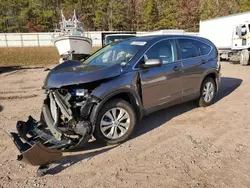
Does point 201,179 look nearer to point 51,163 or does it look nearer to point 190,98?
point 51,163

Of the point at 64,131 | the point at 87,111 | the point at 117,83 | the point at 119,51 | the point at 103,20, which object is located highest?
the point at 103,20

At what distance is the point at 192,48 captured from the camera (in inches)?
198

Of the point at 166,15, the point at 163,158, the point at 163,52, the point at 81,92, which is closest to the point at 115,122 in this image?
the point at 81,92

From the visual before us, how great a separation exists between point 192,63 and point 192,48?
39 centimetres

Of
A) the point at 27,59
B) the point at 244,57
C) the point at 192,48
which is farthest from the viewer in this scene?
the point at 27,59

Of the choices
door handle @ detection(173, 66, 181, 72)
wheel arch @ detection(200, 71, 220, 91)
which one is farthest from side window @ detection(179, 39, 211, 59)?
wheel arch @ detection(200, 71, 220, 91)

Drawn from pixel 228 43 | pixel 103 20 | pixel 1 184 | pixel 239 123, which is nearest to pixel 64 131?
pixel 1 184

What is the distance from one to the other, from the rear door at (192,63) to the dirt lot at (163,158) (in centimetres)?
56

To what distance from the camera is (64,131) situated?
11.1 ft

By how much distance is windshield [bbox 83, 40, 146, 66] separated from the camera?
4066mm

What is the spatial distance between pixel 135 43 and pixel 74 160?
2312mm

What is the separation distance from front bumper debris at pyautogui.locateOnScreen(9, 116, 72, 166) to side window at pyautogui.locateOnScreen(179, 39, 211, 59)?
2847 millimetres

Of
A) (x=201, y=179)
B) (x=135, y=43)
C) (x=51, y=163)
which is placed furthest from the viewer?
(x=135, y=43)

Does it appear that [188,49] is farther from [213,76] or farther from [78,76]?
[78,76]
